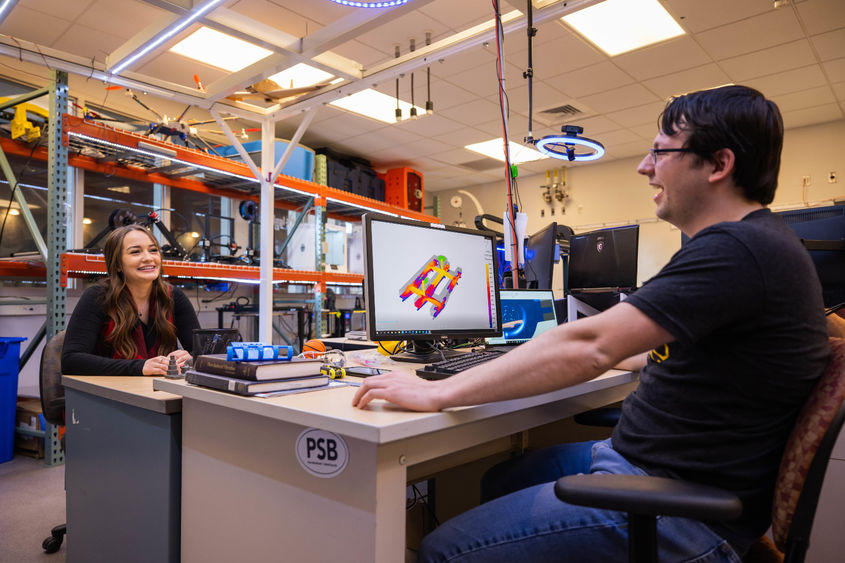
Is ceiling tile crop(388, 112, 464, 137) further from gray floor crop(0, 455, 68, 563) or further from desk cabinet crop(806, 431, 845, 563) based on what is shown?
desk cabinet crop(806, 431, 845, 563)

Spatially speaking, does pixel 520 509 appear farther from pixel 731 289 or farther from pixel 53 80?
pixel 53 80

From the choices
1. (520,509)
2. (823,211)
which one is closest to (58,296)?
(520,509)

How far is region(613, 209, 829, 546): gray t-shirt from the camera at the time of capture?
71 centimetres

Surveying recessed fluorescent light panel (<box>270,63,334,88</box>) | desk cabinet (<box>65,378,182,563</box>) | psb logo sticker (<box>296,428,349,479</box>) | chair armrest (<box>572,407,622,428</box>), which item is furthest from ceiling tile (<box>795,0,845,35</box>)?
desk cabinet (<box>65,378,182,563</box>)

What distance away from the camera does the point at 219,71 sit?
417 cm

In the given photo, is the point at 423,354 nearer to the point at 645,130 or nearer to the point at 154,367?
the point at 154,367

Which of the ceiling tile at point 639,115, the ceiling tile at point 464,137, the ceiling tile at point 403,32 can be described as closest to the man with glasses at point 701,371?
the ceiling tile at point 403,32

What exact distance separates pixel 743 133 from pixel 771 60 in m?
4.16

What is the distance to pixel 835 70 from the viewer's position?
13.8 feet

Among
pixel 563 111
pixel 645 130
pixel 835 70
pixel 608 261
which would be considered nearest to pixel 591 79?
pixel 563 111

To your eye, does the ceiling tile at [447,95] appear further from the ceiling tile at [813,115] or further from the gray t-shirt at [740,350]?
the gray t-shirt at [740,350]

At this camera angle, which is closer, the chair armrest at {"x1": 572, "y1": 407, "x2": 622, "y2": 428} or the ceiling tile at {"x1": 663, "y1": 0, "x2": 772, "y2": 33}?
the chair armrest at {"x1": 572, "y1": 407, "x2": 622, "y2": 428}

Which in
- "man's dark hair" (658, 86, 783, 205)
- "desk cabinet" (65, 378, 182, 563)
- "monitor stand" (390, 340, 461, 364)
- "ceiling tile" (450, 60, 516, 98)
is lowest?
"desk cabinet" (65, 378, 182, 563)

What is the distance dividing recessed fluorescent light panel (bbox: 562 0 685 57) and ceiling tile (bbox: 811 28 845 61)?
1068mm
